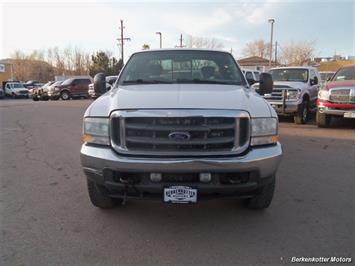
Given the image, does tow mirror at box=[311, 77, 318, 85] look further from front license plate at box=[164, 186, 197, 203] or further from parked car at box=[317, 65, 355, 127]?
front license plate at box=[164, 186, 197, 203]

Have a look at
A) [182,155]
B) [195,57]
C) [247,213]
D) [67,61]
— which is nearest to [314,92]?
[195,57]

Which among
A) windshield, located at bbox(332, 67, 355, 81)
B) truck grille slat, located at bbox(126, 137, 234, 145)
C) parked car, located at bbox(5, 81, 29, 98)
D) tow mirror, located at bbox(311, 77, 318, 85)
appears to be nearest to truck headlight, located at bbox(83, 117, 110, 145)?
truck grille slat, located at bbox(126, 137, 234, 145)

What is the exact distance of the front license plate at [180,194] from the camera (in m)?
2.88

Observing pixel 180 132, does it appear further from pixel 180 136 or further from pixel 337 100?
pixel 337 100

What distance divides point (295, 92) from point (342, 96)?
151 cm

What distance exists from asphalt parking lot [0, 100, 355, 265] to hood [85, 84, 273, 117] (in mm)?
1210

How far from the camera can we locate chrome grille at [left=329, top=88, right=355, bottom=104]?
887 cm

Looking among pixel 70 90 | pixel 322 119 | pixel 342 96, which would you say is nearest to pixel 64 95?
pixel 70 90

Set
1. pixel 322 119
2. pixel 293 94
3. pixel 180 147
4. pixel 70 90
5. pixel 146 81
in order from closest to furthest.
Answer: pixel 180 147 < pixel 146 81 < pixel 322 119 < pixel 293 94 < pixel 70 90

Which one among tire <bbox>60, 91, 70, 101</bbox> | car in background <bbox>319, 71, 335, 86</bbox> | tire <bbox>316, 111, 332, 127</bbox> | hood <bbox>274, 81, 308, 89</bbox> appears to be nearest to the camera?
tire <bbox>316, 111, 332, 127</bbox>

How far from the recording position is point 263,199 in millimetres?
3541

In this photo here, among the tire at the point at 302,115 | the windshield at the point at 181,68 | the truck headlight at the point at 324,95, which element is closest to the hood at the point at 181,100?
the windshield at the point at 181,68

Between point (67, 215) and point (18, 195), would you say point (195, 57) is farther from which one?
Result: point (18, 195)

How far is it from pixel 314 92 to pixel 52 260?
36.2 feet
